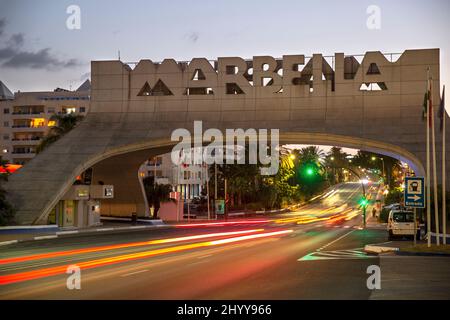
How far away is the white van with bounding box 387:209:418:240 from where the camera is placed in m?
39.5

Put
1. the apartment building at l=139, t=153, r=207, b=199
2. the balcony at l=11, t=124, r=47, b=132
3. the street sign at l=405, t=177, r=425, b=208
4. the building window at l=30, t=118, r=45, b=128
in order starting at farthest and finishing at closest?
1. the apartment building at l=139, t=153, r=207, b=199
2. the building window at l=30, t=118, r=45, b=128
3. the balcony at l=11, t=124, r=47, b=132
4. the street sign at l=405, t=177, r=425, b=208

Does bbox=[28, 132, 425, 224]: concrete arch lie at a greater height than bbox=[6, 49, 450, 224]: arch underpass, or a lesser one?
lesser

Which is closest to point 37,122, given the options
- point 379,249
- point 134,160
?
point 134,160

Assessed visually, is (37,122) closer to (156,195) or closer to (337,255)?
(156,195)

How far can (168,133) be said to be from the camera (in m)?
53.6

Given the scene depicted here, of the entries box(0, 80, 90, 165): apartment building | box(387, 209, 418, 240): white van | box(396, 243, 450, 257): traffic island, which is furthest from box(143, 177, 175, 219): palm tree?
box(0, 80, 90, 165): apartment building

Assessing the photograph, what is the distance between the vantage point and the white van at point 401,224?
3950 cm

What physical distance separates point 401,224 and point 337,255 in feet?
43.0

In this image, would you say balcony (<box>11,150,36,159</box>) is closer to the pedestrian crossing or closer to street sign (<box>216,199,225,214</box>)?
street sign (<box>216,199,225,214</box>)

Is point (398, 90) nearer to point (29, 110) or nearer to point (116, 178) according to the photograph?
point (116, 178)

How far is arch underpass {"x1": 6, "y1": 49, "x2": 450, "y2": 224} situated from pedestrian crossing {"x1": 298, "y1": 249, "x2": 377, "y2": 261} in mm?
19719

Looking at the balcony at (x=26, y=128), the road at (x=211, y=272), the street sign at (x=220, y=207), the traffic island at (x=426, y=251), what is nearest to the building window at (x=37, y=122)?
the balcony at (x=26, y=128)
